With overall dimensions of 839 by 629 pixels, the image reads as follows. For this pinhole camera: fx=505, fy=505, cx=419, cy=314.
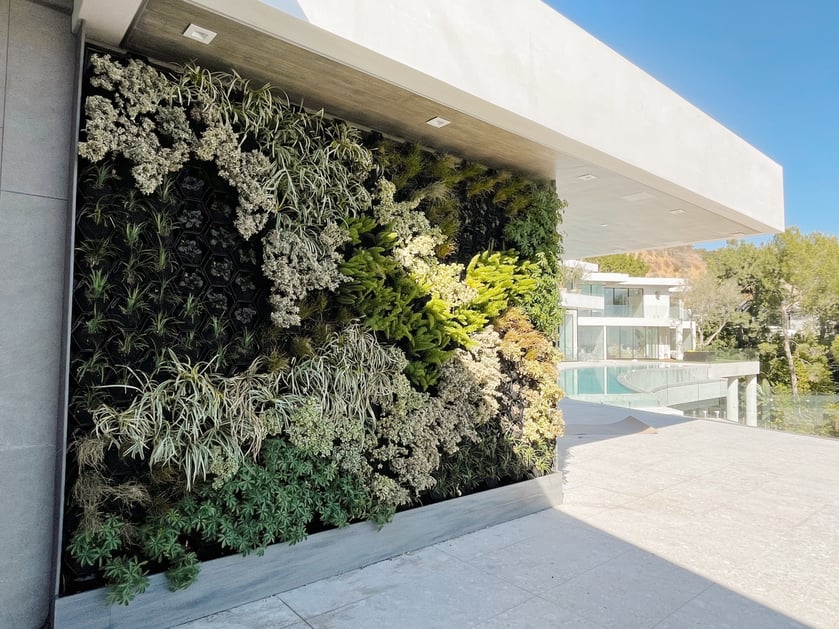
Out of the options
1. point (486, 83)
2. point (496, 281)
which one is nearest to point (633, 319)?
point (496, 281)

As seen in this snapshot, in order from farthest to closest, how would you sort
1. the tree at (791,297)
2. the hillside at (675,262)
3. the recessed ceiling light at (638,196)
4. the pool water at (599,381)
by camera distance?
the hillside at (675,262) < the tree at (791,297) < the pool water at (599,381) < the recessed ceiling light at (638,196)

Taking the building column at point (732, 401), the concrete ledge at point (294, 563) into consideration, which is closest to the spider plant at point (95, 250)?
the concrete ledge at point (294, 563)

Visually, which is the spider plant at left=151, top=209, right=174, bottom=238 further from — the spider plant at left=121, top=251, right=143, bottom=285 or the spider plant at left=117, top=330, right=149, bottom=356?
the spider plant at left=117, top=330, right=149, bottom=356

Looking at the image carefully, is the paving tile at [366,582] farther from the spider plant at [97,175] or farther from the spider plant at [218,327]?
the spider plant at [97,175]

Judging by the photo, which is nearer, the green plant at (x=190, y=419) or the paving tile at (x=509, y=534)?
the green plant at (x=190, y=419)

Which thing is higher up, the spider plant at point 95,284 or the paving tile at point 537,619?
the spider plant at point 95,284

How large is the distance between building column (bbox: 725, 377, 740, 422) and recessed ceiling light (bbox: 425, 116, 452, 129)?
11.3 meters

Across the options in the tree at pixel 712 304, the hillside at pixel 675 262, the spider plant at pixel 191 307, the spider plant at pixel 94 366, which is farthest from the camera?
the hillside at pixel 675 262

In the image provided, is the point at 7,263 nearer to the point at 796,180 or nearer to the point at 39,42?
→ the point at 39,42

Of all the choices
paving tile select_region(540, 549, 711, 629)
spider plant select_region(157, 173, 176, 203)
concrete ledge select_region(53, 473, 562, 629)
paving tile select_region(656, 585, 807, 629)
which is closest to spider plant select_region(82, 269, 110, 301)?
spider plant select_region(157, 173, 176, 203)

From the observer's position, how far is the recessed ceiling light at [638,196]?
16.1 ft

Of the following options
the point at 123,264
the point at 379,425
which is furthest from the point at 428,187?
the point at 123,264

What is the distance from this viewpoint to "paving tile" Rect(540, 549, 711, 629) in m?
2.73

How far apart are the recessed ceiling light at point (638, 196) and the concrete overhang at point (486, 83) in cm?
4
